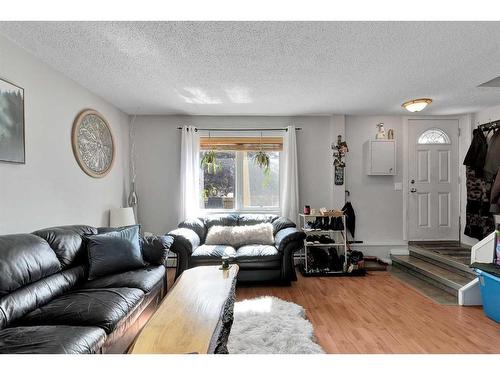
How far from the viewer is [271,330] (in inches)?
86.8

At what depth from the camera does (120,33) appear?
204cm

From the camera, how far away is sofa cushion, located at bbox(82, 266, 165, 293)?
2.15 metres

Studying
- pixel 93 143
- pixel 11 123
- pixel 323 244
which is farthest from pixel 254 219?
pixel 11 123

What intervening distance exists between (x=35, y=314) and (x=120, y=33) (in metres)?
1.94

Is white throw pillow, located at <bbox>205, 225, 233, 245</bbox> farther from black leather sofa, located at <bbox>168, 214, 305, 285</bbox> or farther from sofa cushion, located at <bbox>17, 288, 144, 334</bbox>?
sofa cushion, located at <bbox>17, 288, 144, 334</bbox>

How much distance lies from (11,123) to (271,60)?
2115 millimetres

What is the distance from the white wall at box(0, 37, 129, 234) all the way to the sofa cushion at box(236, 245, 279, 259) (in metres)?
1.81

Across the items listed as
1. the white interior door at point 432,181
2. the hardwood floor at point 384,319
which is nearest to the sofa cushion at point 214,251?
the hardwood floor at point 384,319

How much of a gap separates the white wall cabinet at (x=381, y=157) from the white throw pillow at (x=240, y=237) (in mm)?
1997

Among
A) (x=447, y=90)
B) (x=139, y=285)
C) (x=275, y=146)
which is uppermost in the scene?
(x=447, y=90)

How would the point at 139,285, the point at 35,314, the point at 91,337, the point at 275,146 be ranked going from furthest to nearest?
the point at 275,146, the point at 139,285, the point at 35,314, the point at 91,337

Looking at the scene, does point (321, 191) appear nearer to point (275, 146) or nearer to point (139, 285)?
point (275, 146)

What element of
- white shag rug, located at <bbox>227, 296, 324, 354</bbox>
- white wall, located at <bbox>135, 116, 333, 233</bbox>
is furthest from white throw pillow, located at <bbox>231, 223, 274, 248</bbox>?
white wall, located at <bbox>135, 116, 333, 233</bbox>

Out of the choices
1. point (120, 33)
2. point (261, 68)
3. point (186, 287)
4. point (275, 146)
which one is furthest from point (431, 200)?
point (120, 33)
